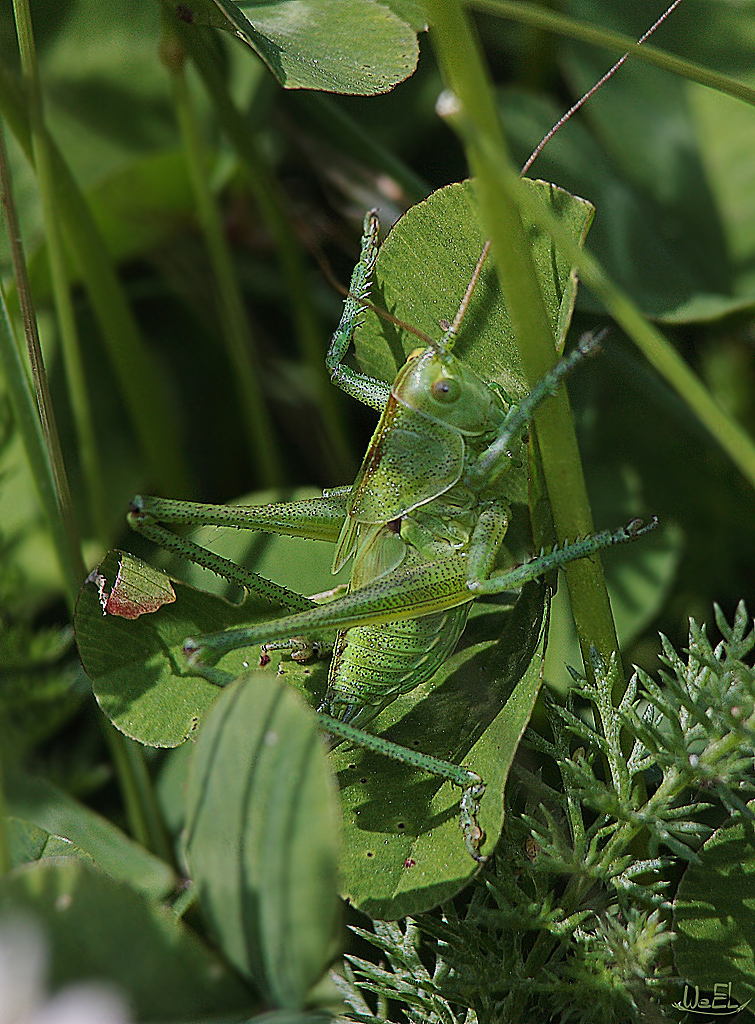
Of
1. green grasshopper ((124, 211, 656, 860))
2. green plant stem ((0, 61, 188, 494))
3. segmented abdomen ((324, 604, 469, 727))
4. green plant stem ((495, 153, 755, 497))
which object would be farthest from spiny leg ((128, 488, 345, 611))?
green plant stem ((495, 153, 755, 497))

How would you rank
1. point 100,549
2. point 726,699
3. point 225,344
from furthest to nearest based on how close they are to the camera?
1. point 225,344
2. point 100,549
3. point 726,699

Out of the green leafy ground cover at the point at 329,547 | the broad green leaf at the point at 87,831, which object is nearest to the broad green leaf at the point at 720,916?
the green leafy ground cover at the point at 329,547

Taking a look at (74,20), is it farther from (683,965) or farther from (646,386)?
(683,965)

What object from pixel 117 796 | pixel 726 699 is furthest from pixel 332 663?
pixel 117 796

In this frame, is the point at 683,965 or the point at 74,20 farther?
the point at 74,20

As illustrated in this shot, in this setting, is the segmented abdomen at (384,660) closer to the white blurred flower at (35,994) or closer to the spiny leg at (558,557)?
the spiny leg at (558,557)

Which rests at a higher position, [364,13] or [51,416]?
[364,13]

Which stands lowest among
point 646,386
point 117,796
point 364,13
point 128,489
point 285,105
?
point 117,796
